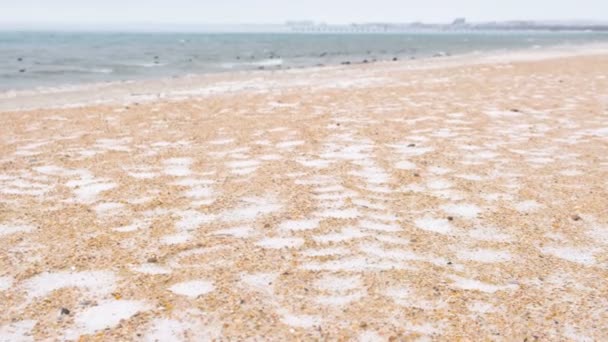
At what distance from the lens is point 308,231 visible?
5.25 m

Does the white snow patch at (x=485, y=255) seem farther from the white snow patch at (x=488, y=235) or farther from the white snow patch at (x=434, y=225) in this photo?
the white snow patch at (x=434, y=225)

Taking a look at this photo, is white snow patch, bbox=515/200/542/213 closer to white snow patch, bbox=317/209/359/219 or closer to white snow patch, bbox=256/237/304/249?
white snow patch, bbox=317/209/359/219

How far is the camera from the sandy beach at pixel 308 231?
3.70 m

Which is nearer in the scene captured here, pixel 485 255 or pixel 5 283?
pixel 5 283

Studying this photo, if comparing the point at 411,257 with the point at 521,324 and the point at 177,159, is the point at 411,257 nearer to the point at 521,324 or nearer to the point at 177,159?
the point at 521,324

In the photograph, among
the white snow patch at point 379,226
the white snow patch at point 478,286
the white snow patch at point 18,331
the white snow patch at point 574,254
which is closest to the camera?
the white snow patch at point 18,331

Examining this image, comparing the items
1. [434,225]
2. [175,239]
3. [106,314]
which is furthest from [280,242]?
[106,314]

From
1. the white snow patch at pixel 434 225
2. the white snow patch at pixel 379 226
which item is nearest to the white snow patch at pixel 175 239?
the white snow patch at pixel 379 226

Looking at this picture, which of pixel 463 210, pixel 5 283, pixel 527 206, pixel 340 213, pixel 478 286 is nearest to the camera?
pixel 478 286

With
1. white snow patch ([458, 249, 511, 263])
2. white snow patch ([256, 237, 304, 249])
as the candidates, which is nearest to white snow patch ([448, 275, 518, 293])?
white snow patch ([458, 249, 511, 263])

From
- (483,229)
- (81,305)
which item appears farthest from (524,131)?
(81,305)

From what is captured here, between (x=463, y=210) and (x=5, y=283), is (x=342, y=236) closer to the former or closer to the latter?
(x=463, y=210)

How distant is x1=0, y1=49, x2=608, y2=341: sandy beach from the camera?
370 centimetres

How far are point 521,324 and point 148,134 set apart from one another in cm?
786
